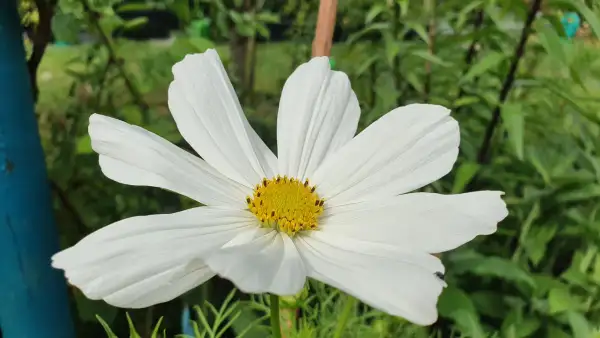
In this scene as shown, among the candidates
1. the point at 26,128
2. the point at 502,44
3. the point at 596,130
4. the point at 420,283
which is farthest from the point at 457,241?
the point at 596,130

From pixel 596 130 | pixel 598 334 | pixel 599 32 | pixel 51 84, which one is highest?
pixel 599 32

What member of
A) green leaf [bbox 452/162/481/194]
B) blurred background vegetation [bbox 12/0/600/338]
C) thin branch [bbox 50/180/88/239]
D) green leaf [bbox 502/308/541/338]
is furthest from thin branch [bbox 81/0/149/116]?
Result: green leaf [bbox 502/308/541/338]

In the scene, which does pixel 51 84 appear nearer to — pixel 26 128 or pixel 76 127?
pixel 76 127

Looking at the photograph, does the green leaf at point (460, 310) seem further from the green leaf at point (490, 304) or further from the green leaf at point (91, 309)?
the green leaf at point (91, 309)

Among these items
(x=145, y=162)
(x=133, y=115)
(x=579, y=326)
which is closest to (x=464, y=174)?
(x=579, y=326)

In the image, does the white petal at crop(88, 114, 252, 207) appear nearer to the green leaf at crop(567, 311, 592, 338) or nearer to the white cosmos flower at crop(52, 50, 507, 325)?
the white cosmos flower at crop(52, 50, 507, 325)

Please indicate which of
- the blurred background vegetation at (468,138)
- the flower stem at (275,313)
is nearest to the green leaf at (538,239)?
the blurred background vegetation at (468,138)
